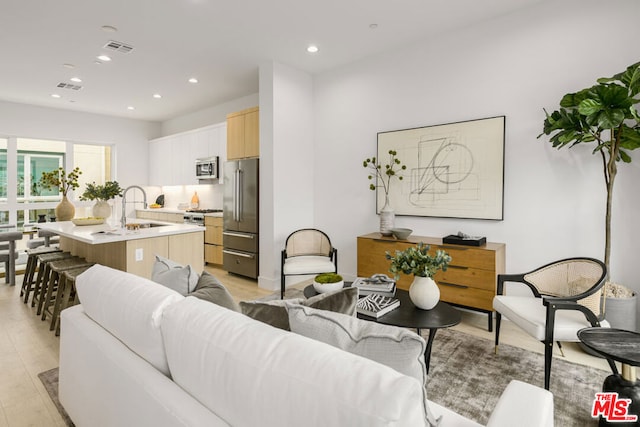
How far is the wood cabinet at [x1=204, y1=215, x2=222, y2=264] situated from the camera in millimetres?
5934

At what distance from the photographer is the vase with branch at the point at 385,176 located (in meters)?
4.07

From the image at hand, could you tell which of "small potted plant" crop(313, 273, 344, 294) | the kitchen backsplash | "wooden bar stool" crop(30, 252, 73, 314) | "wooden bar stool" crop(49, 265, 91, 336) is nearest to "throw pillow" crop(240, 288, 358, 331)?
"small potted plant" crop(313, 273, 344, 294)

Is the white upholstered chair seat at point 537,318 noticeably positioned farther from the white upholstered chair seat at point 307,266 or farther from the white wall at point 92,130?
the white wall at point 92,130

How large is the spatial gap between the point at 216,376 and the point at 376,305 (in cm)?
159

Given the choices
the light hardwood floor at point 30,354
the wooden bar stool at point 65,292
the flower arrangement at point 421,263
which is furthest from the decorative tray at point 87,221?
the flower arrangement at point 421,263

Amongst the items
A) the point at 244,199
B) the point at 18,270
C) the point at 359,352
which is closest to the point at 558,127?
the point at 359,352

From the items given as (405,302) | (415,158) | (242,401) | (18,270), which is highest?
(415,158)

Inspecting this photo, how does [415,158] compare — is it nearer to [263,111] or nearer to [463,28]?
[463,28]

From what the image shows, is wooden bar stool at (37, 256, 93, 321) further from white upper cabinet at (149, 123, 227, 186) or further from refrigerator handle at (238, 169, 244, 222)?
white upper cabinet at (149, 123, 227, 186)

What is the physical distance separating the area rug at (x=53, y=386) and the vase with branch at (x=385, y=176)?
3.14 m

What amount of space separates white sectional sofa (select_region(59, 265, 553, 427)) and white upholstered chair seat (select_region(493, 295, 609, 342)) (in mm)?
1306

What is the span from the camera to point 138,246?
333 cm

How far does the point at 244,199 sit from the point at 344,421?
4.54 m

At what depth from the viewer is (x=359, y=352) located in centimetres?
103
